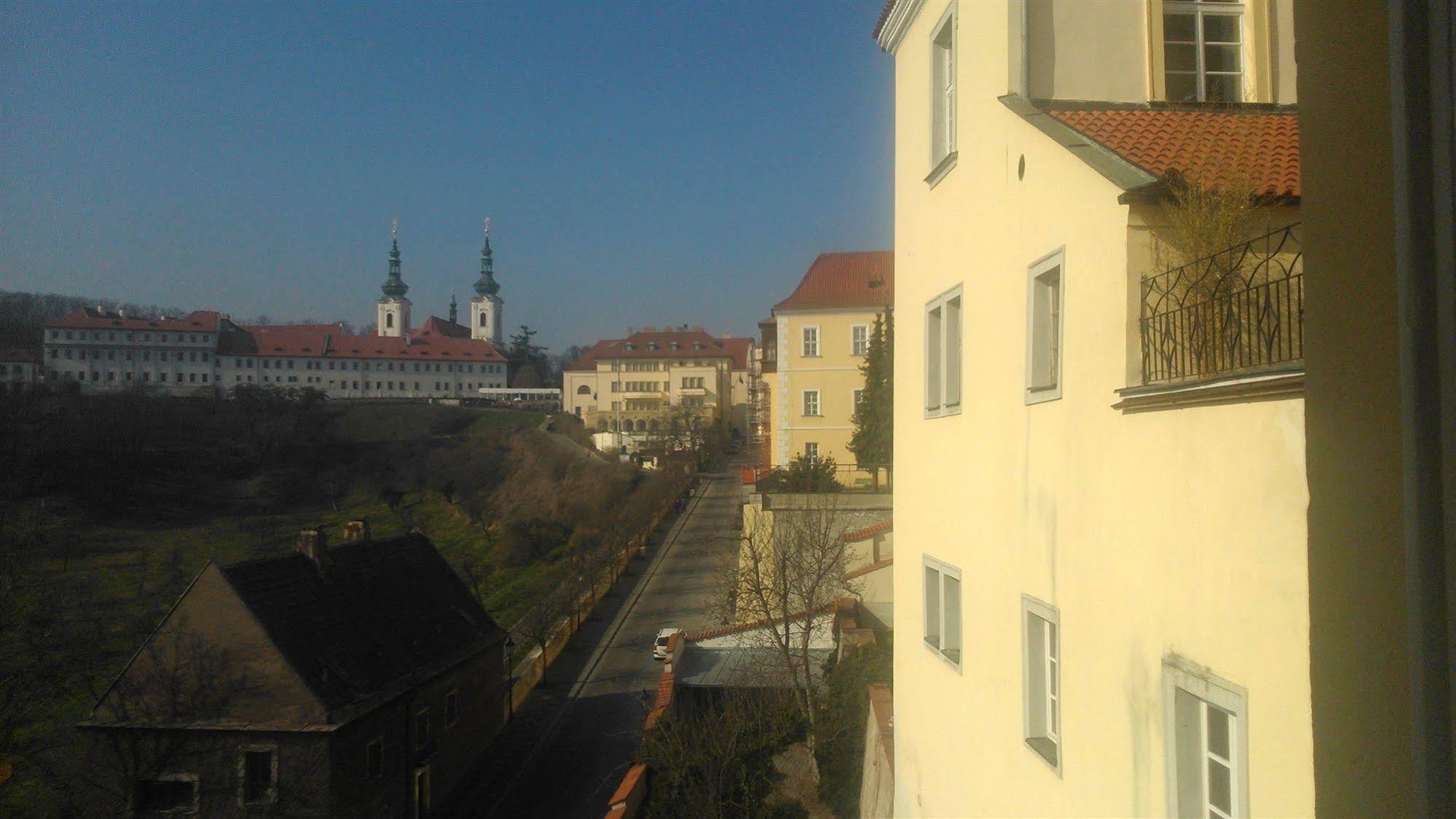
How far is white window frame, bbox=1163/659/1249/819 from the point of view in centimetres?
409

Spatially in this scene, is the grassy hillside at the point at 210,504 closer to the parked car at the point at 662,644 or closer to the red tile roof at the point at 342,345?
the parked car at the point at 662,644

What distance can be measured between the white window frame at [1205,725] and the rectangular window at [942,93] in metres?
5.48

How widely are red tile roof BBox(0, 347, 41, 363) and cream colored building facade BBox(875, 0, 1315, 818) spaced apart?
8452 cm

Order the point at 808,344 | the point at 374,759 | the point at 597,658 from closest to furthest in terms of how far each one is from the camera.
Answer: the point at 374,759 → the point at 597,658 → the point at 808,344

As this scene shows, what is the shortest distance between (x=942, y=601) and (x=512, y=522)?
203 ft

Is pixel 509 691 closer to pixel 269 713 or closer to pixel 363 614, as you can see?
pixel 363 614

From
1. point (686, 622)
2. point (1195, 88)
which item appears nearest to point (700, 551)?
point (686, 622)

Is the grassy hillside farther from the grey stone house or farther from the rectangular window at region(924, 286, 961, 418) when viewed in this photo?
the rectangular window at region(924, 286, 961, 418)

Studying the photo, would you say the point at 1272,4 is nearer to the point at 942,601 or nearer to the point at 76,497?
the point at 942,601

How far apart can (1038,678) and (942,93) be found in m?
5.46

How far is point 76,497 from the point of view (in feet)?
233

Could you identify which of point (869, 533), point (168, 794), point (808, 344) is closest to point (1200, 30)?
point (869, 533)

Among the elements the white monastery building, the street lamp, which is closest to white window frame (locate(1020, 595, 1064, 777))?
the street lamp

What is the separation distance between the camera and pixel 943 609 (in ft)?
30.1
